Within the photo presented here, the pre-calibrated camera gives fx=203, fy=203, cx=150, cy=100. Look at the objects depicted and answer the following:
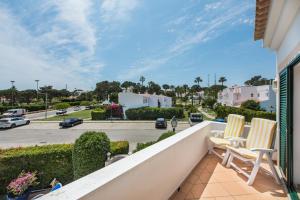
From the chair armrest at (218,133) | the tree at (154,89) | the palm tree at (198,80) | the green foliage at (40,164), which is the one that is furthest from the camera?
the palm tree at (198,80)

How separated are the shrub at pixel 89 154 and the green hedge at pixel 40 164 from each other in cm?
141

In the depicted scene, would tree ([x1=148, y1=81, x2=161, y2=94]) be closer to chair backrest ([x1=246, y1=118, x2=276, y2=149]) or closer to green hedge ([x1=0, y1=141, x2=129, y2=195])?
green hedge ([x1=0, y1=141, x2=129, y2=195])

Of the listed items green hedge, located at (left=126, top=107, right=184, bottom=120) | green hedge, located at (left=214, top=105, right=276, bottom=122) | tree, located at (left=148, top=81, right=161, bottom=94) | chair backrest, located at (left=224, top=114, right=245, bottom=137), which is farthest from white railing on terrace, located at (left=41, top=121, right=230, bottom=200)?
tree, located at (left=148, top=81, right=161, bottom=94)

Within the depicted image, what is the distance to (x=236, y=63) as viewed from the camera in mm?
24609

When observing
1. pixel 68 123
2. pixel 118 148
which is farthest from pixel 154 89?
pixel 118 148

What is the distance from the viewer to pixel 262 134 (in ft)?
11.6

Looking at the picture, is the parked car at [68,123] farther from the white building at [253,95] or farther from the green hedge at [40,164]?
the white building at [253,95]

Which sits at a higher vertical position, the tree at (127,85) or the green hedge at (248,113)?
the tree at (127,85)

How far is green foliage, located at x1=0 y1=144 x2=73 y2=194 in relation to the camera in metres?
7.40

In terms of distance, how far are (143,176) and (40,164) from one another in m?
6.99

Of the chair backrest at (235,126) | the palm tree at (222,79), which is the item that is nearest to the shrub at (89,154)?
the chair backrest at (235,126)

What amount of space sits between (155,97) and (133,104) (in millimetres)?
6542

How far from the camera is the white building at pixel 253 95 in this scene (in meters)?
30.2

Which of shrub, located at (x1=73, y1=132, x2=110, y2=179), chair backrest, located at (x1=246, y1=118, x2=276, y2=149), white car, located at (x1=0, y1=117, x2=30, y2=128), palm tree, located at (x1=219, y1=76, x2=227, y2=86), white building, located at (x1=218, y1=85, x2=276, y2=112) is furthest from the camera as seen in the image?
palm tree, located at (x1=219, y1=76, x2=227, y2=86)
